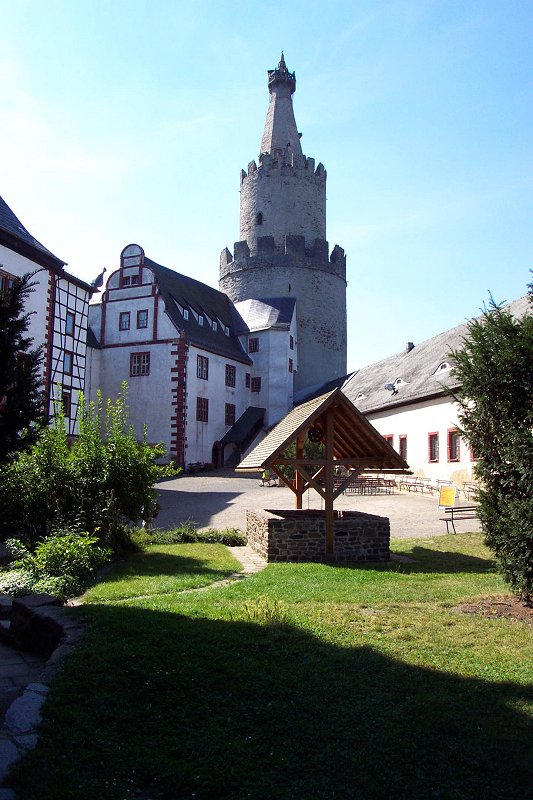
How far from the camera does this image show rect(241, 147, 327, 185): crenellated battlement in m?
53.0

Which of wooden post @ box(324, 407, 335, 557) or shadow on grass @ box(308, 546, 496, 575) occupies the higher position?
wooden post @ box(324, 407, 335, 557)

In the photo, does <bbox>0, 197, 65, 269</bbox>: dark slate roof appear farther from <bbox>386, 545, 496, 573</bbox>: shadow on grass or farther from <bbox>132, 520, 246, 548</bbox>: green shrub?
<bbox>386, 545, 496, 573</bbox>: shadow on grass

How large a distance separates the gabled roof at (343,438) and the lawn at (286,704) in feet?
13.7

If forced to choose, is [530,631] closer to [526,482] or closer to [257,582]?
[526,482]

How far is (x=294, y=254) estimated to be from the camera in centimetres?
5066

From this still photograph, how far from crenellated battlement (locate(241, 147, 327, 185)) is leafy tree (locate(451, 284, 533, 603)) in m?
47.8

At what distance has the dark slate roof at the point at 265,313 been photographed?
44.1 metres

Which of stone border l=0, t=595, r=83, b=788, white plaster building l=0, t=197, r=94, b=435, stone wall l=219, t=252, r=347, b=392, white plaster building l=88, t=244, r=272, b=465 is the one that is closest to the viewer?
stone border l=0, t=595, r=83, b=788

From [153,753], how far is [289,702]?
1.17 m

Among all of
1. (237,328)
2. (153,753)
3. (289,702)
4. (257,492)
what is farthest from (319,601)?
(237,328)

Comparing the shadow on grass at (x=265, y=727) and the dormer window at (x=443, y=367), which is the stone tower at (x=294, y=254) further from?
the shadow on grass at (x=265, y=727)

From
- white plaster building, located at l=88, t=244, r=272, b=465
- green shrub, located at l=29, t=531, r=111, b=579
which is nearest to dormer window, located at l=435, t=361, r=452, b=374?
white plaster building, located at l=88, t=244, r=272, b=465

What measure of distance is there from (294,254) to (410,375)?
22563 millimetres

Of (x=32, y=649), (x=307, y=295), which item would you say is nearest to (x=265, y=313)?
(x=307, y=295)
